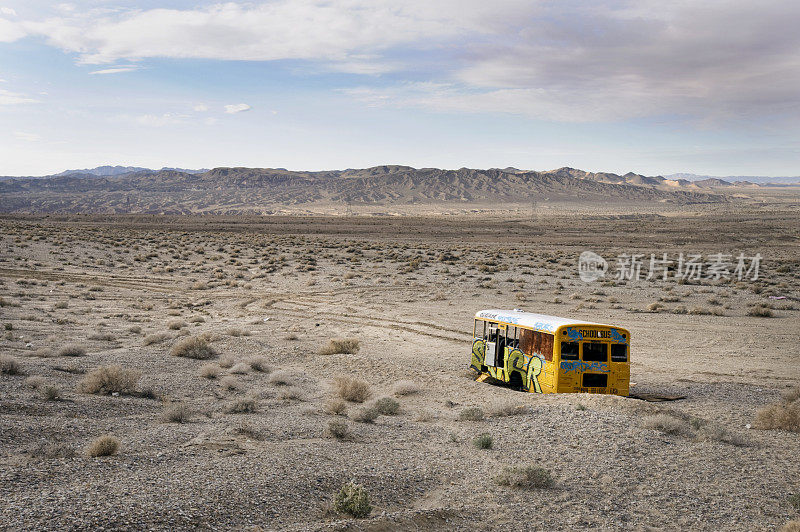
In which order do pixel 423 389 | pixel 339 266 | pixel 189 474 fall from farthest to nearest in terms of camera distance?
pixel 339 266 → pixel 423 389 → pixel 189 474

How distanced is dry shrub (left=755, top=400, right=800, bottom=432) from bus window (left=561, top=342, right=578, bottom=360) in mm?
4005

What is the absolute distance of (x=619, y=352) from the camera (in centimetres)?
1532

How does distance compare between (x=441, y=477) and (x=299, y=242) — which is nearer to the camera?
(x=441, y=477)

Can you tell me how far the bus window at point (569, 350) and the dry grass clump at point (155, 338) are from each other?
46.0 feet

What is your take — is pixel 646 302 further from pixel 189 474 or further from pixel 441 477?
pixel 189 474

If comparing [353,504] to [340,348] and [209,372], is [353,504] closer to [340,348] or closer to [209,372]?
[209,372]

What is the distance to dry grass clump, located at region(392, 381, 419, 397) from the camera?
53.9 ft

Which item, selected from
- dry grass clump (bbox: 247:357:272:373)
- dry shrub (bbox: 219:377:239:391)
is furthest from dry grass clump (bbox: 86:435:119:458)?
dry grass clump (bbox: 247:357:272:373)

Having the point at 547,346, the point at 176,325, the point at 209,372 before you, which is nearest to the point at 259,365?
the point at 209,372

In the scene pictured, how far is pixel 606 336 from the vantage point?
50.2 feet

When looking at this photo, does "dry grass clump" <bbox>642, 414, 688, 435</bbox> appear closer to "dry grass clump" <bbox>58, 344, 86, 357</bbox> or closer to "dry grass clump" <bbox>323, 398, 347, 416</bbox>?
"dry grass clump" <bbox>323, 398, 347, 416</bbox>

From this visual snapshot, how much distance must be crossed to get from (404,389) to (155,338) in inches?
402

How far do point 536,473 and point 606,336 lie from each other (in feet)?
22.1

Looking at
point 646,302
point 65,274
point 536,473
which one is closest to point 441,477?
point 536,473
